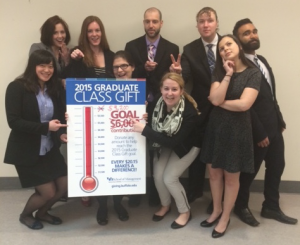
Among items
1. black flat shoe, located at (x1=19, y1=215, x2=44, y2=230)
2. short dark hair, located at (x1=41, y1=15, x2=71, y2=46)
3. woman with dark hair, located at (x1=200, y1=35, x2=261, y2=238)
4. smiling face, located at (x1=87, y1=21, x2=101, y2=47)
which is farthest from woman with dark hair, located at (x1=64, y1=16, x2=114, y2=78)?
black flat shoe, located at (x1=19, y1=215, x2=44, y2=230)

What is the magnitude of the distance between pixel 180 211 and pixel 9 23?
2254mm

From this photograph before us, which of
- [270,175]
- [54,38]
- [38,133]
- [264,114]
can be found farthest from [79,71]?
[270,175]

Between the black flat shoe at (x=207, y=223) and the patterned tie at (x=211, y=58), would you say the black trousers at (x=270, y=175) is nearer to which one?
the black flat shoe at (x=207, y=223)

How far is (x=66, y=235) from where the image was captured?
8.16ft

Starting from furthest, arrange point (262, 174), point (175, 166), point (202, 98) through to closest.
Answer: point (262, 174)
point (202, 98)
point (175, 166)

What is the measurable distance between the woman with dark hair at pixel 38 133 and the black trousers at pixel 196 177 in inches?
45.2

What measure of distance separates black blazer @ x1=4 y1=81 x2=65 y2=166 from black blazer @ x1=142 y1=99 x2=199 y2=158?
702 mm

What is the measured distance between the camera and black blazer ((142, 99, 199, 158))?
235 centimetres

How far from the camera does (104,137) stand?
93.9 inches

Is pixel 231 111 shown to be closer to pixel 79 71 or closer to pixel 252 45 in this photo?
pixel 252 45

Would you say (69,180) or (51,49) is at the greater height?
(51,49)

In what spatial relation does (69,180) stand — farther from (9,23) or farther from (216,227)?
(9,23)

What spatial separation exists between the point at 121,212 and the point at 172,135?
83 centimetres

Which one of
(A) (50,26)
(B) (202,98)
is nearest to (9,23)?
(A) (50,26)
